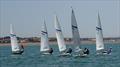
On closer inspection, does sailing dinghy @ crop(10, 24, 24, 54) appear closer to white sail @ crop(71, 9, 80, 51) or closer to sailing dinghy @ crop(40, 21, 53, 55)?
sailing dinghy @ crop(40, 21, 53, 55)

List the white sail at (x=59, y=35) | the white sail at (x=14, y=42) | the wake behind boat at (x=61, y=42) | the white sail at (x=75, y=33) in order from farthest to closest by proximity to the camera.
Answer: the white sail at (x=14, y=42)
the white sail at (x=59, y=35)
the wake behind boat at (x=61, y=42)
the white sail at (x=75, y=33)

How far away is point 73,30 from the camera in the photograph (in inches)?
2931

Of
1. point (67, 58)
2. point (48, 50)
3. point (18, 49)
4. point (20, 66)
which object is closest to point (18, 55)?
point (18, 49)

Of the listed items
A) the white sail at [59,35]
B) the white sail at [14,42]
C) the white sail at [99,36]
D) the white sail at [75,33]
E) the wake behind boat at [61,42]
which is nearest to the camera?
the white sail at [75,33]

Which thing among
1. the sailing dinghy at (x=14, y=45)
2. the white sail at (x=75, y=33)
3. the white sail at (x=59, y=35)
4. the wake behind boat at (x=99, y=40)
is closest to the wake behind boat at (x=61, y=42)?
the white sail at (x=59, y=35)

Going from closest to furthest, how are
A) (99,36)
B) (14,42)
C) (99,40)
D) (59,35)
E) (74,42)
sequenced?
(74,42)
(99,36)
(59,35)
(99,40)
(14,42)

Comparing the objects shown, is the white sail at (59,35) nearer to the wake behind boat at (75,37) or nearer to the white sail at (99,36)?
the white sail at (99,36)

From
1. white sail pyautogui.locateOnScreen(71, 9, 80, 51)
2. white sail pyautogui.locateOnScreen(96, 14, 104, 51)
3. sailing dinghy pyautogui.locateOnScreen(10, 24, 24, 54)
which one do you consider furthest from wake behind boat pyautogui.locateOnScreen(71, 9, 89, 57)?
sailing dinghy pyautogui.locateOnScreen(10, 24, 24, 54)

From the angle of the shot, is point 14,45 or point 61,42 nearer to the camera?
point 61,42

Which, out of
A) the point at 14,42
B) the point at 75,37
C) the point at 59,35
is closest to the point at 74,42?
the point at 75,37

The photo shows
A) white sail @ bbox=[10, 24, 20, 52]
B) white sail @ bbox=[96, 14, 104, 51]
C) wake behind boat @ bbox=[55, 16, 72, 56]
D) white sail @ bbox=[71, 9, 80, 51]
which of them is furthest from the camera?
white sail @ bbox=[10, 24, 20, 52]

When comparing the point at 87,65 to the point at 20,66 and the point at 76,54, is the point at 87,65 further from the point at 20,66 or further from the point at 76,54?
the point at 76,54

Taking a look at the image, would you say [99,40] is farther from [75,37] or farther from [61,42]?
[75,37]

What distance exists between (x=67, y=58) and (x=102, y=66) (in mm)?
18511
